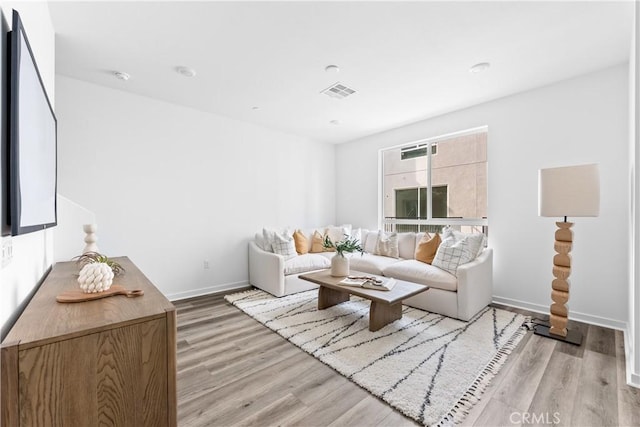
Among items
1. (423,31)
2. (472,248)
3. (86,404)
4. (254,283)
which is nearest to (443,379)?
(472,248)

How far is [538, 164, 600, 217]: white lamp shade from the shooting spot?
7.66 feet

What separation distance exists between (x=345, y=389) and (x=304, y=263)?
7.17 feet

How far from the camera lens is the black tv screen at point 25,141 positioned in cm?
97

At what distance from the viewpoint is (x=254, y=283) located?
416cm

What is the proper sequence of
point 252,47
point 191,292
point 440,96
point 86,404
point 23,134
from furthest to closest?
point 191,292 < point 440,96 < point 252,47 < point 23,134 < point 86,404

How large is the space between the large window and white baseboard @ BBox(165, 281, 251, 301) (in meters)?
2.71

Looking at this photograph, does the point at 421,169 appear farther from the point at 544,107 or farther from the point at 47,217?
the point at 47,217

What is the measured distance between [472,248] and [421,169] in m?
1.76

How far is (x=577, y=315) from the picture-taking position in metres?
2.94

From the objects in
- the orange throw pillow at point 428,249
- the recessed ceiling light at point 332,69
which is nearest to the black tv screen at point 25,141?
the recessed ceiling light at point 332,69

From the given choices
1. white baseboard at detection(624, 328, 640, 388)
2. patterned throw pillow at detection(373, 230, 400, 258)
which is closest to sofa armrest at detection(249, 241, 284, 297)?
patterned throw pillow at detection(373, 230, 400, 258)

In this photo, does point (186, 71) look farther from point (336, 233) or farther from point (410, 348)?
point (410, 348)

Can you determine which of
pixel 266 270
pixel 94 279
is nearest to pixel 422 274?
pixel 266 270

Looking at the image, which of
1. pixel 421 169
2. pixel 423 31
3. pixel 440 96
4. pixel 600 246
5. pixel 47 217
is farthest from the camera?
pixel 421 169
